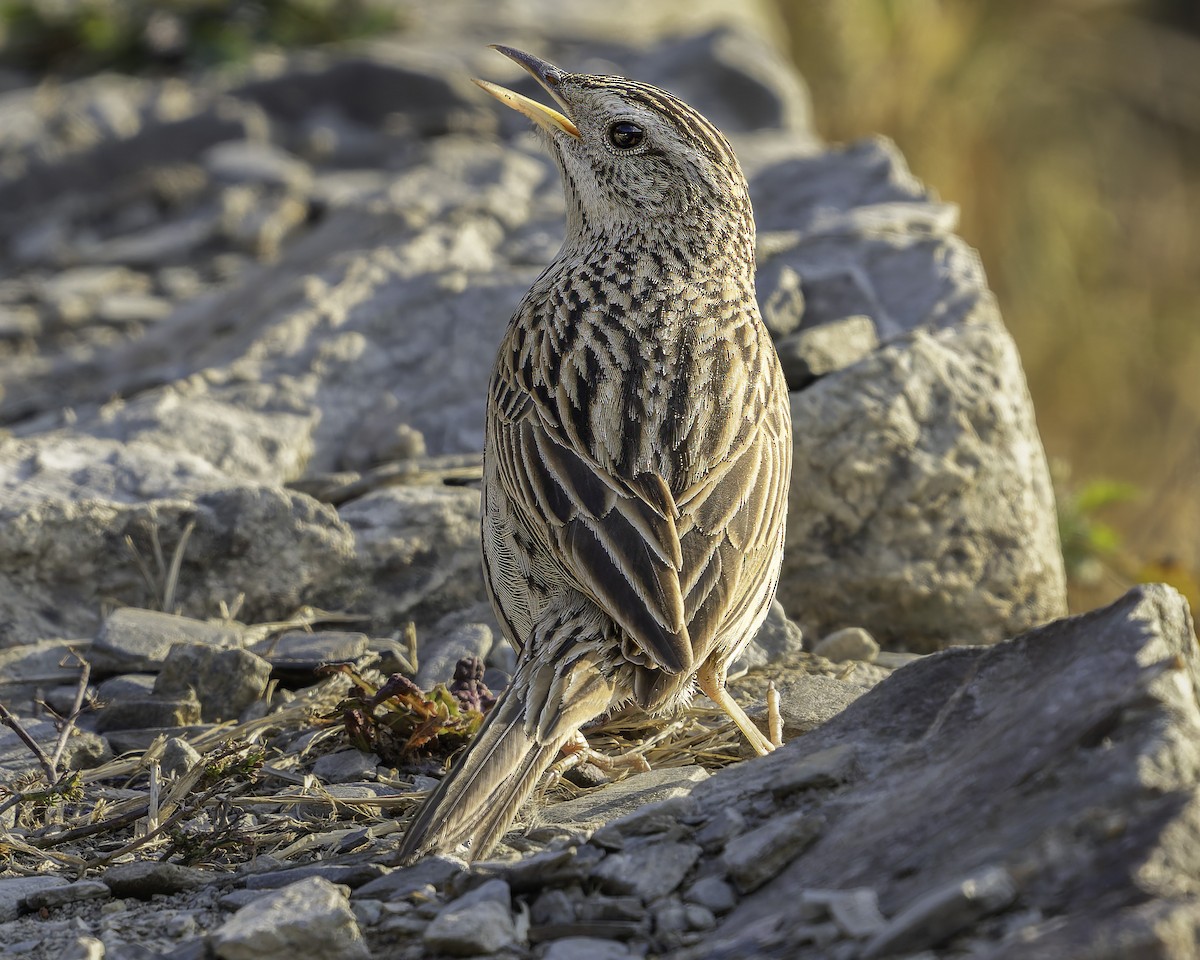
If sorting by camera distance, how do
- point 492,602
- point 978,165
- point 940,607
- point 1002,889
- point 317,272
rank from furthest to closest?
point 978,165, point 317,272, point 940,607, point 492,602, point 1002,889

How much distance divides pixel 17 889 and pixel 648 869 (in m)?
1.50

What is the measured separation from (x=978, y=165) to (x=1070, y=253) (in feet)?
3.64

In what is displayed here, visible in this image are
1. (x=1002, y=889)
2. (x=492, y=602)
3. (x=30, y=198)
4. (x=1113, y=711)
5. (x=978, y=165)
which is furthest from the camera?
(x=978, y=165)

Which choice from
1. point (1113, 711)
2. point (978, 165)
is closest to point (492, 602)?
point (1113, 711)

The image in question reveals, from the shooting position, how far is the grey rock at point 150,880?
3.62 m

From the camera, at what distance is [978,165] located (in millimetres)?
12617

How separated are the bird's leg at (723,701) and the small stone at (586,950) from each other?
1.42m

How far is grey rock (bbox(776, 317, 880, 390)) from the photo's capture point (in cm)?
600

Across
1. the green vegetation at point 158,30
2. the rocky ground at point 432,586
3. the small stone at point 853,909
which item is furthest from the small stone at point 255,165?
the small stone at point 853,909

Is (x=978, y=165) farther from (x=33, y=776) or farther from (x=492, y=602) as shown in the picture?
(x=33, y=776)

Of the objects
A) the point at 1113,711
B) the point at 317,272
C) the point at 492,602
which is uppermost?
the point at 317,272

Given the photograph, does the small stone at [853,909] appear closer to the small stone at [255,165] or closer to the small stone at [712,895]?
the small stone at [712,895]

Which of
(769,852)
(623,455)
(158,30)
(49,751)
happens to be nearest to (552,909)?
(769,852)

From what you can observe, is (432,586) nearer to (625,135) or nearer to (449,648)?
(449,648)
